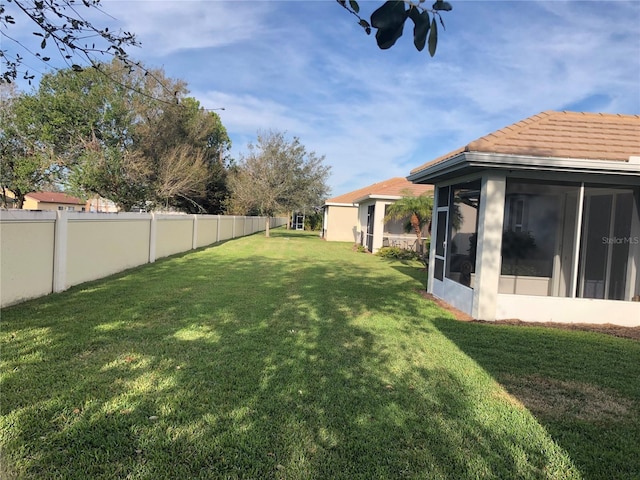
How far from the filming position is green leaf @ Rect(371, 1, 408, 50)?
5.57 ft

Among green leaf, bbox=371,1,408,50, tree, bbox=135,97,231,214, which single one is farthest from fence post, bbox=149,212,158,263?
tree, bbox=135,97,231,214

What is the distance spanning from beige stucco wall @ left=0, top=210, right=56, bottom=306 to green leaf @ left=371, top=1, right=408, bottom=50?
21.9 ft

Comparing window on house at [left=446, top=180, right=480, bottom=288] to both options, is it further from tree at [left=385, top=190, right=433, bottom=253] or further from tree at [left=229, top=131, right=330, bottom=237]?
tree at [left=229, top=131, right=330, bottom=237]

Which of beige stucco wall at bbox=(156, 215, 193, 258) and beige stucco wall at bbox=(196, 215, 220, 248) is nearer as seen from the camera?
beige stucco wall at bbox=(156, 215, 193, 258)

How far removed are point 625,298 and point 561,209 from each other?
2.08 m

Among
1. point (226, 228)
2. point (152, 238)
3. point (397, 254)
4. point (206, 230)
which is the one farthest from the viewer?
point (226, 228)

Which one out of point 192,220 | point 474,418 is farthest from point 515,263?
point 192,220

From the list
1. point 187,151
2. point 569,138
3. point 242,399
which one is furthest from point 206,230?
point 242,399

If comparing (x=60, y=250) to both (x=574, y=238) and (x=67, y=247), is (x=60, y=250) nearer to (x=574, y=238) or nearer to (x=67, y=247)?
(x=67, y=247)

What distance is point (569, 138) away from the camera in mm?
7789

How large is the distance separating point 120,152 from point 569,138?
79.1 ft

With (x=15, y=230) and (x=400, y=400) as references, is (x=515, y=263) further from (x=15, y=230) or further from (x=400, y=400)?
(x=15, y=230)

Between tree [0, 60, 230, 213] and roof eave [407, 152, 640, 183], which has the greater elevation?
tree [0, 60, 230, 213]

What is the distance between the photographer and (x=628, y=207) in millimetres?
7645
